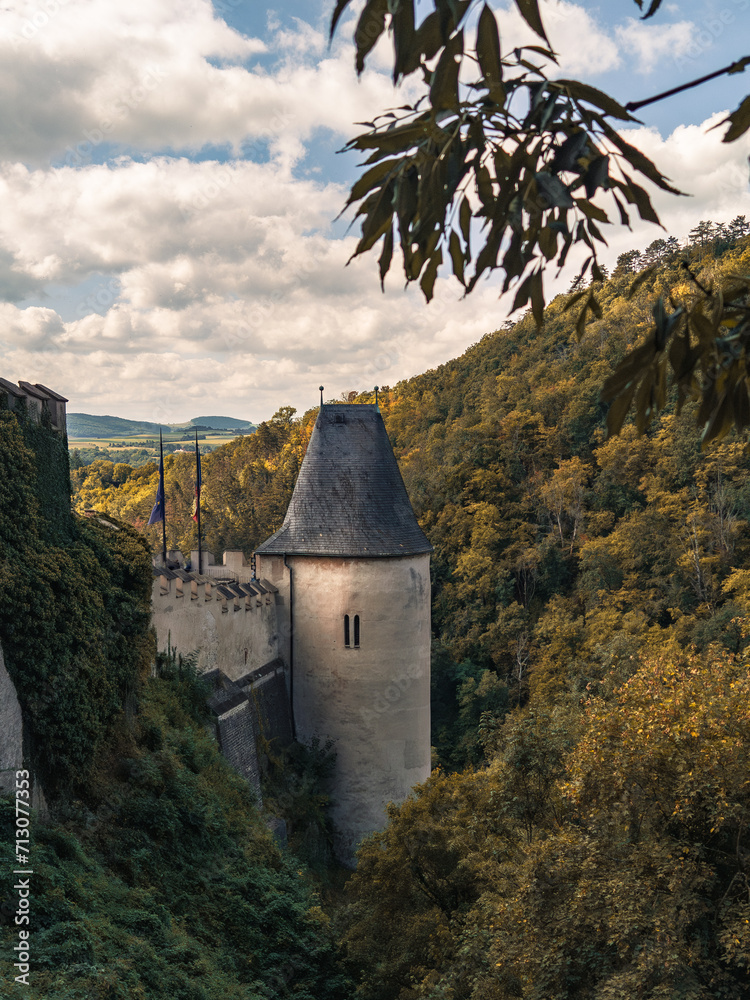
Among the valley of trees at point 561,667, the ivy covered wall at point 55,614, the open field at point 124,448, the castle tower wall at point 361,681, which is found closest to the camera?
the valley of trees at point 561,667

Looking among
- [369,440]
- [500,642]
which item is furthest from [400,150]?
[500,642]

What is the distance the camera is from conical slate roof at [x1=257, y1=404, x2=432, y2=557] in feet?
68.0

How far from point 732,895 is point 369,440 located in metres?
15.6

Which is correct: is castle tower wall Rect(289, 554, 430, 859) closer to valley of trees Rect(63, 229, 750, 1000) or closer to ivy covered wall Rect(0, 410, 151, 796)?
valley of trees Rect(63, 229, 750, 1000)

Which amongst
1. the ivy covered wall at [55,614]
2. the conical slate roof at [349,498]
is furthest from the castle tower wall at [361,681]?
the ivy covered wall at [55,614]

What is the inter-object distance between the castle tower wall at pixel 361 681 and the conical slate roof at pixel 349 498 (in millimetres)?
432

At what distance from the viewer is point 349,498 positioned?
21.2 metres

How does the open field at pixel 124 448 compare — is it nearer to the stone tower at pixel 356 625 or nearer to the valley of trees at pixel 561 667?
the valley of trees at pixel 561 667

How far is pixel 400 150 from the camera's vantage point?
2264mm

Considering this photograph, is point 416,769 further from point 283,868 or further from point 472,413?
point 472,413

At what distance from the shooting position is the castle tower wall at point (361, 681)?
20.3 meters

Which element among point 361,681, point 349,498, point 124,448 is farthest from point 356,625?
point 124,448

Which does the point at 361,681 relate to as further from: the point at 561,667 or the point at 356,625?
the point at 561,667

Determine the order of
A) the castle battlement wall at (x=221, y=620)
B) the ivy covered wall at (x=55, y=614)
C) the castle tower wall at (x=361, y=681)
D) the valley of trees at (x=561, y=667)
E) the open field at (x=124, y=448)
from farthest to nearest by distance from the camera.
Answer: the open field at (x=124, y=448), the castle tower wall at (x=361, y=681), the castle battlement wall at (x=221, y=620), the ivy covered wall at (x=55, y=614), the valley of trees at (x=561, y=667)
